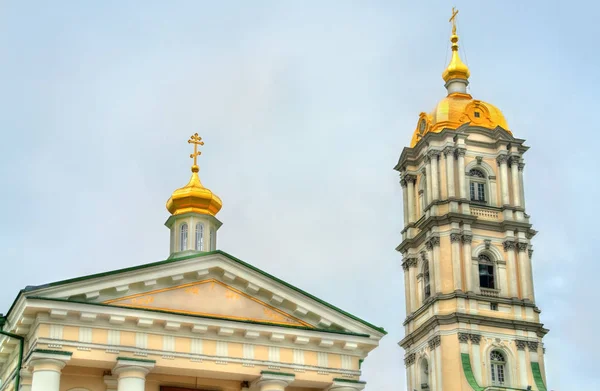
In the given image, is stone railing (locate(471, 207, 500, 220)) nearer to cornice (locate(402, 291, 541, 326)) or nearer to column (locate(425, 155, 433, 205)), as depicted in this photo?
column (locate(425, 155, 433, 205))

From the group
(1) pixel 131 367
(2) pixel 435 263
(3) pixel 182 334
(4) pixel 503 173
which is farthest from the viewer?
(4) pixel 503 173

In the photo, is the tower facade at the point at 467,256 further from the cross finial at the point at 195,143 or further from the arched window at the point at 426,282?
the cross finial at the point at 195,143

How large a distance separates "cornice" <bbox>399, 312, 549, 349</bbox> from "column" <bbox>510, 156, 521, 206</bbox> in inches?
272

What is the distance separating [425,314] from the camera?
199ft

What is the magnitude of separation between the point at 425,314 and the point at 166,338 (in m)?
36.3

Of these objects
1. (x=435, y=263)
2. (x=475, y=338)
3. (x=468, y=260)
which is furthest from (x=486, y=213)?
(x=475, y=338)

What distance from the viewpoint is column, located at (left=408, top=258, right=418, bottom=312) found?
62.4 m

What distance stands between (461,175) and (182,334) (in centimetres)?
3828

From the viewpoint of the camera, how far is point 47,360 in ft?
79.9

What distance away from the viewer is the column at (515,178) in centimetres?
6250

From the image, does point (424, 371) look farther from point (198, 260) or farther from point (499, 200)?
point (198, 260)

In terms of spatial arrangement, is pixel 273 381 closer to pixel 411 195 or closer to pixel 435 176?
pixel 435 176

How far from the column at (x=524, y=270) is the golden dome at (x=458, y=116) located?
6745 millimetres

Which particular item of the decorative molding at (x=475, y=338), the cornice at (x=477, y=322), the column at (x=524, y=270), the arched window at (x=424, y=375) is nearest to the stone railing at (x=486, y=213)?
the column at (x=524, y=270)
